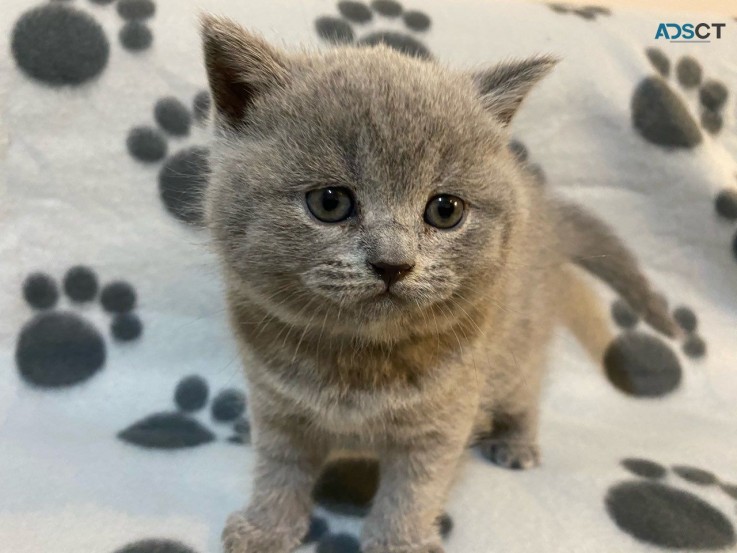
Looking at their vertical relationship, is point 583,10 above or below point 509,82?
above

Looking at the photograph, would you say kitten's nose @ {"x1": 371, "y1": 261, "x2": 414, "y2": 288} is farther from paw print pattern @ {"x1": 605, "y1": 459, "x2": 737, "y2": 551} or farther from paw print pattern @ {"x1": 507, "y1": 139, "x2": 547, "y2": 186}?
paw print pattern @ {"x1": 507, "y1": 139, "x2": 547, "y2": 186}

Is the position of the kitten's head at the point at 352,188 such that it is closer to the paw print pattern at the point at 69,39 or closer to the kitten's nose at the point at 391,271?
the kitten's nose at the point at 391,271

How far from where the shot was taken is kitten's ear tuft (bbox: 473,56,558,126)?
0.81 meters

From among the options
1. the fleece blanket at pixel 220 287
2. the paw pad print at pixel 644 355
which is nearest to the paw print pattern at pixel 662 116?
the fleece blanket at pixel 220 287

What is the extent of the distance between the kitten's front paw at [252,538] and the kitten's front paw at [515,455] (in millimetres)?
368

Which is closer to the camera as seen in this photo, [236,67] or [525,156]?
[236,67]

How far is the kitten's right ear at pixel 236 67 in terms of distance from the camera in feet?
2.29

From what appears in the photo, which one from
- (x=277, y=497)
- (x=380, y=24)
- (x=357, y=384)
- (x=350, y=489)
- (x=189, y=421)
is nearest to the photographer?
(x=357, y=384)

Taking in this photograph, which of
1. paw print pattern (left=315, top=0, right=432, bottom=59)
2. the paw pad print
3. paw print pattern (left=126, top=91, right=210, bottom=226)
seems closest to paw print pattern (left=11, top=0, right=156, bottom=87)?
paw print pattern (left=126, top=91, right=210, bottom=226)

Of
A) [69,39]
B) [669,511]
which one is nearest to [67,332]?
[69,39]

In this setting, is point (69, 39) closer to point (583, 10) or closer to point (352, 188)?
point (352, 188)

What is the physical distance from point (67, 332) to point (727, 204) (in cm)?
123

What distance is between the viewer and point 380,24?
3.98ft

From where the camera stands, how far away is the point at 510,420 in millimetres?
1085
